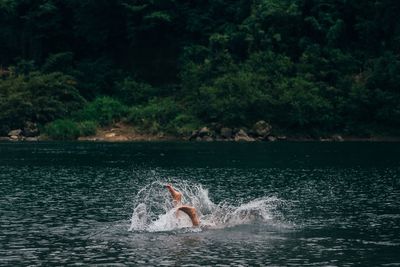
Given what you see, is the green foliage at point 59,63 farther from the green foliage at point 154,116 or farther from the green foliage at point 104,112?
the green foliage at point 154,116

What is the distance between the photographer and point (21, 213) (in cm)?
5238

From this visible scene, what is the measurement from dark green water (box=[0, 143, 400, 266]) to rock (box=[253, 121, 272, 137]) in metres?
11.7

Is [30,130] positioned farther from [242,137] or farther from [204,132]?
[242,137]

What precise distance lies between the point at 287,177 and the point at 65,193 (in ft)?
67.0

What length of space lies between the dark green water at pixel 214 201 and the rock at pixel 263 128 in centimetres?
1169

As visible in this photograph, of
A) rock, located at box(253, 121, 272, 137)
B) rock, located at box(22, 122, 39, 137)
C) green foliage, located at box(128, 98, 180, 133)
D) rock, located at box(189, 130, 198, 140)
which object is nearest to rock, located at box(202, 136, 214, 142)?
rock, located at box(189, 130, 198, 140)

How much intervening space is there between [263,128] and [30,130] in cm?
3453

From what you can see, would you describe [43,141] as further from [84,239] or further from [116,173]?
[84,239]

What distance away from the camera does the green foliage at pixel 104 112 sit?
414 feet

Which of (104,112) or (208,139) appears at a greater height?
(104,112)

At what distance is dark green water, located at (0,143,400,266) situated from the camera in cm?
3931

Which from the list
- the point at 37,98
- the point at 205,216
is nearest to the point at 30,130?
the point at 37,98

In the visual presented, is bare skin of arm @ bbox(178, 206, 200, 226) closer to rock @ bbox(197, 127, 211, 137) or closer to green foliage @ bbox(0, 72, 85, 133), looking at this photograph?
rock @ bbox(197, 127, 211, 137)

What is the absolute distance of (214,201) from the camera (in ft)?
191
